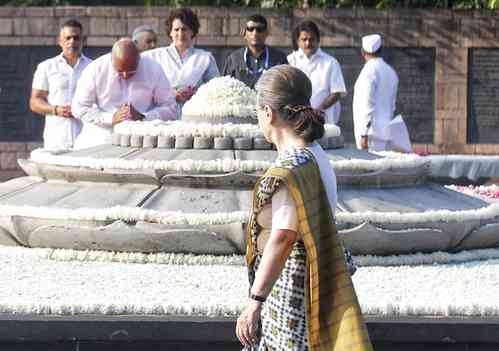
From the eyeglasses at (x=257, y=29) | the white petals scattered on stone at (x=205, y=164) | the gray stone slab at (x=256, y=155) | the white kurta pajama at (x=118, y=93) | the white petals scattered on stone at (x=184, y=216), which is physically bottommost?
the white petals scattered on stone at (x=184, y=216)

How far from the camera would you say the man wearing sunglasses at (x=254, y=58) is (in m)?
9.22

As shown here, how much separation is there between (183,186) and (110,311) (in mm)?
1677

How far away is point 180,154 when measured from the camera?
21.2 feet

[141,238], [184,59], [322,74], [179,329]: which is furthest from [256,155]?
[322,74]

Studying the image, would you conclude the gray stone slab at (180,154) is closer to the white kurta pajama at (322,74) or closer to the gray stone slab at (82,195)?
the gray stone slab at (82,195)

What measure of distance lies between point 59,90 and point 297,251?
6.64 m

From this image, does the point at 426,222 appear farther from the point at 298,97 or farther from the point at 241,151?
the point at 298,97

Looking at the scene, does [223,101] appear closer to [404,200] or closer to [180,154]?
[180,154]

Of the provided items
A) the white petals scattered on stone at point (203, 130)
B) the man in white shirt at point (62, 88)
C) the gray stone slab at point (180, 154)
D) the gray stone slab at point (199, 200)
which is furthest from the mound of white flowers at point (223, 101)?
the man in white shirt at point (62, 88)

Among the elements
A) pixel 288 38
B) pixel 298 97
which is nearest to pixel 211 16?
pixel 288 38

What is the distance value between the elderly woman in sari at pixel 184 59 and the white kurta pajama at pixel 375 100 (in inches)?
115

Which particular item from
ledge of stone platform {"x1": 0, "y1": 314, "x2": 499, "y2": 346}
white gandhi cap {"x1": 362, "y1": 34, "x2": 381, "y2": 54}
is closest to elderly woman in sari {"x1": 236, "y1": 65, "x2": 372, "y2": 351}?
ledge of stone platform {"x1": 0, "y1": 314, "x2": 499, "y2": 346}

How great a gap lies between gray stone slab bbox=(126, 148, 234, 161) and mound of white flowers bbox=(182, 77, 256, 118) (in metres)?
0.35

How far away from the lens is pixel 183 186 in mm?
6234
